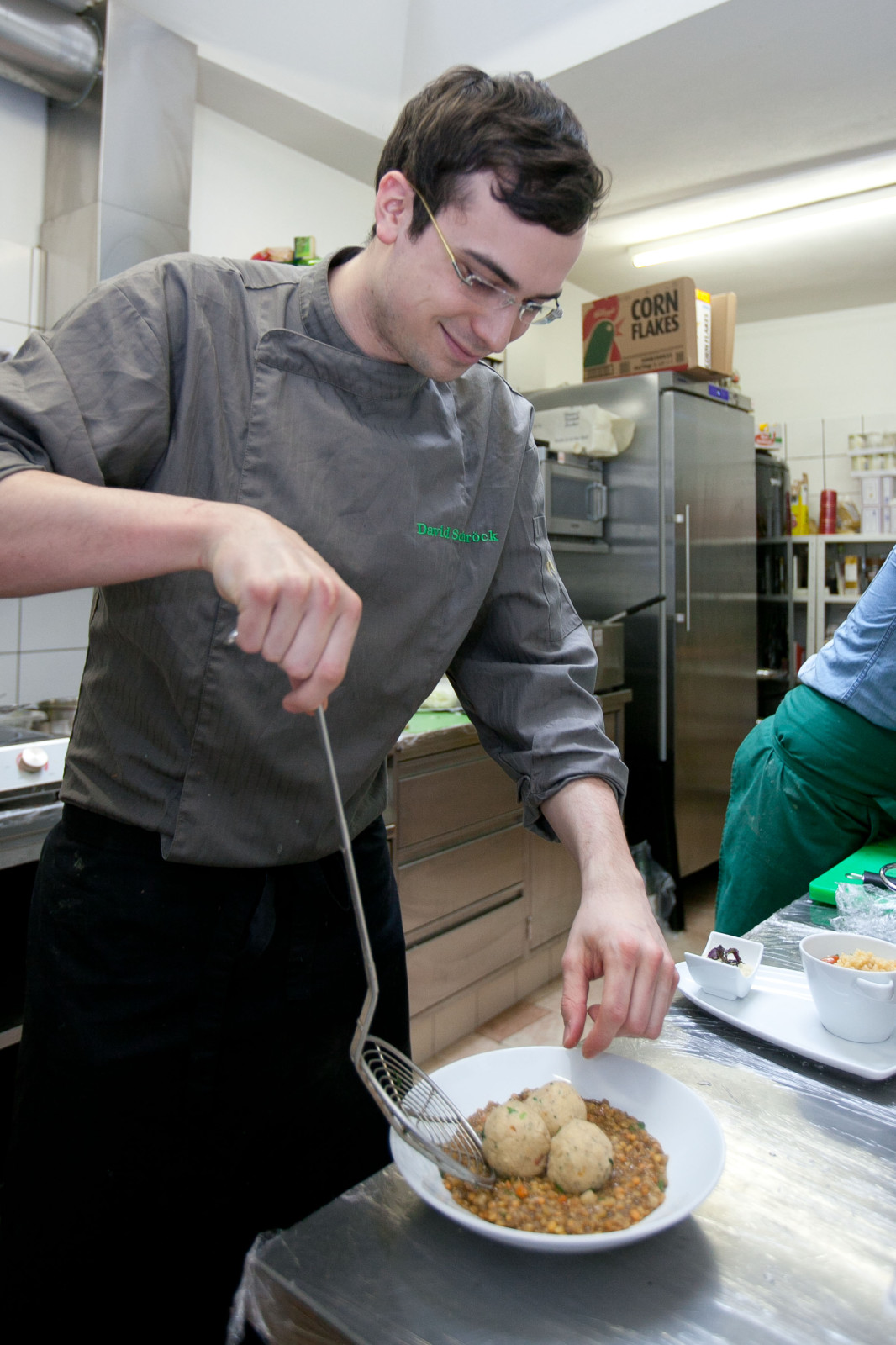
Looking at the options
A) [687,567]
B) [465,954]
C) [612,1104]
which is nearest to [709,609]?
[687,567]

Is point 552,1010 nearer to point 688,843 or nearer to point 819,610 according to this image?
point 688,843

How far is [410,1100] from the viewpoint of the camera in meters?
0.78

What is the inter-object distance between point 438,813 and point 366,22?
266cm

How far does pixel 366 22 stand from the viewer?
10.0 ft

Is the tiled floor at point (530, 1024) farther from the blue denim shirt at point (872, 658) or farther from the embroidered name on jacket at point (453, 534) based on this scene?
the embroidered name on jacket at point (453, 534)

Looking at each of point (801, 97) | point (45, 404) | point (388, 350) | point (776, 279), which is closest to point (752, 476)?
point (776, 279)

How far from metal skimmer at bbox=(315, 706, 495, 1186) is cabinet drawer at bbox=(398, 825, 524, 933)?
1.73 meters

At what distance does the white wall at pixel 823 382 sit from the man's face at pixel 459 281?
5121mm

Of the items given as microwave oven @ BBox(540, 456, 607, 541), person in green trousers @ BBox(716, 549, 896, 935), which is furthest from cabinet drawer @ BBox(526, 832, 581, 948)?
microwave oven @ BBox(540, 456, 607, 541)

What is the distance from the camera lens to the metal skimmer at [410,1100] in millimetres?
664

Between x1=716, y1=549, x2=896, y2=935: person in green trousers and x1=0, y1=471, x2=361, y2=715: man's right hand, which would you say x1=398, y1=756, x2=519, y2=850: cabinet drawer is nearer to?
x1=716, y1=549, x2=896, y2=935: person in green trousers

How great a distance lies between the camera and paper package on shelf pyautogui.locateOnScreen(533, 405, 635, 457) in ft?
12.4

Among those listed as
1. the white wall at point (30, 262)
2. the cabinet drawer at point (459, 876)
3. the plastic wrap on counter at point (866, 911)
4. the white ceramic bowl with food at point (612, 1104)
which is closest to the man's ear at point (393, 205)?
the white ceramic bowl with food at point (612, 1104)

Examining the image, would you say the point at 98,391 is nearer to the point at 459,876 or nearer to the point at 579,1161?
the point at 579,1161
